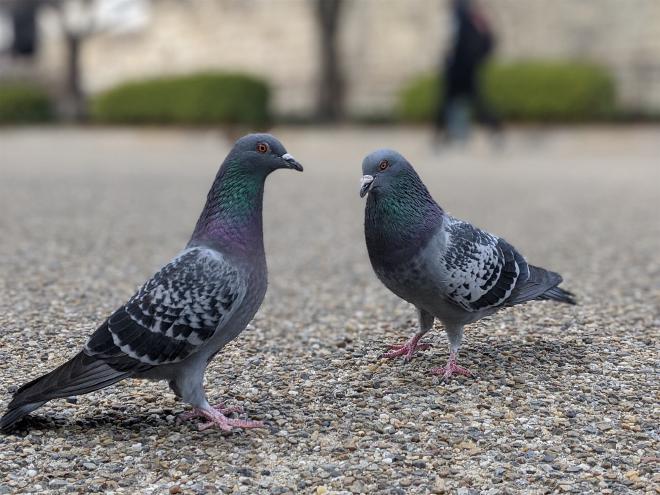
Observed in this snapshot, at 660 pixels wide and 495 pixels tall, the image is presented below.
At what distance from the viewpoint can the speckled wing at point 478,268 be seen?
3.56m

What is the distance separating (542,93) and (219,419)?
17485 millimetres

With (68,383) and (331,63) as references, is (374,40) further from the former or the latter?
(68,383)

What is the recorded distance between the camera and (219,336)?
314 cm

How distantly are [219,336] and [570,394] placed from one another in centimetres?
151

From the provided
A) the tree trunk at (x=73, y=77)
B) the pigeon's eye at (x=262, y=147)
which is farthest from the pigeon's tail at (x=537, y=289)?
the tree trunk at (x=73, y=77)

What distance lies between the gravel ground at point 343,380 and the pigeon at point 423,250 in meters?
0.37

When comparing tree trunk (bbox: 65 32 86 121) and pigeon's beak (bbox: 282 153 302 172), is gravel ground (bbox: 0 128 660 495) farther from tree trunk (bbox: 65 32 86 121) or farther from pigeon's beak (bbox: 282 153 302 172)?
tree trunk (bbox: 65 32 86 121)

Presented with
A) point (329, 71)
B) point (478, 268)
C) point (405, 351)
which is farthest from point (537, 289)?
point (329, 71)

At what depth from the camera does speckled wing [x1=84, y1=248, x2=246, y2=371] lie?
10.0ft

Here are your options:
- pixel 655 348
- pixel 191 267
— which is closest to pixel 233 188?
pixel 191 267

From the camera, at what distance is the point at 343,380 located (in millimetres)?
3867

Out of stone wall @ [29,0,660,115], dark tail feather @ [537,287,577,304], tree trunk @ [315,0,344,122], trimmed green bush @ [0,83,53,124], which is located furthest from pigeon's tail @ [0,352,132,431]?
trimmed green bush @ [0,83,53,124]

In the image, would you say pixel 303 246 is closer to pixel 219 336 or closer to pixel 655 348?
pixel 655 348

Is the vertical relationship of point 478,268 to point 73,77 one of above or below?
above
